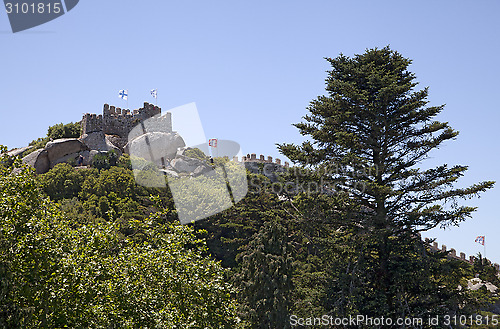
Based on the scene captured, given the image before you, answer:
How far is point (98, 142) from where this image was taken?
206 ft

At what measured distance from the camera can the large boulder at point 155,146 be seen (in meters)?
62.7

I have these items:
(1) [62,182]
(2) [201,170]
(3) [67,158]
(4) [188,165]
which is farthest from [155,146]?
(1) [62,182]

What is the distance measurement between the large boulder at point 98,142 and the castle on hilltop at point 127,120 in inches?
74.5

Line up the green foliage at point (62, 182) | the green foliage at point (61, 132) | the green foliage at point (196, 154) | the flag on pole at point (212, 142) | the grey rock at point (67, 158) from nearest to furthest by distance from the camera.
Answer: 1. the green foliage at point (62, 182)
2. the grey rock at point (67, 158)
3. the green foliage at point (196, 154)
4. the green foliage at point (61, 132)
5. the flag on pole at point (212, 142)

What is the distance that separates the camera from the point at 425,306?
24578 mm

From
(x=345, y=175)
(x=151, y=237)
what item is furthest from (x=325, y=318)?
(x=151, y=237)

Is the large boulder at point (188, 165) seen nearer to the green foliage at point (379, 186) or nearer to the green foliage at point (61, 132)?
the green foliage at point (61, 132)

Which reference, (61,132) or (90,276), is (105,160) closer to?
(61,132)

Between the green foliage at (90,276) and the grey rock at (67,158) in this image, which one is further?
the grey rock at (67,158)

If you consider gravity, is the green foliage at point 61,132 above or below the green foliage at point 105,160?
above

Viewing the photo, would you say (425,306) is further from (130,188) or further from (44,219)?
(130,188)

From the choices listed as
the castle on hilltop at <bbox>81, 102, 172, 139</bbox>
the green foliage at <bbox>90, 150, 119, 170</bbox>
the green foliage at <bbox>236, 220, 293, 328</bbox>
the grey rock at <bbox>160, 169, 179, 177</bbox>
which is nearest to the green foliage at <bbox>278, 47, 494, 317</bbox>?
the green foliage at <bbox>236, 220, 293, 328</bbox>

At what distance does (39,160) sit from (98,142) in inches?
274

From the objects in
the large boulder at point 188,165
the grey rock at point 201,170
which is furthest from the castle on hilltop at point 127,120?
the grey rock at point 201,170
